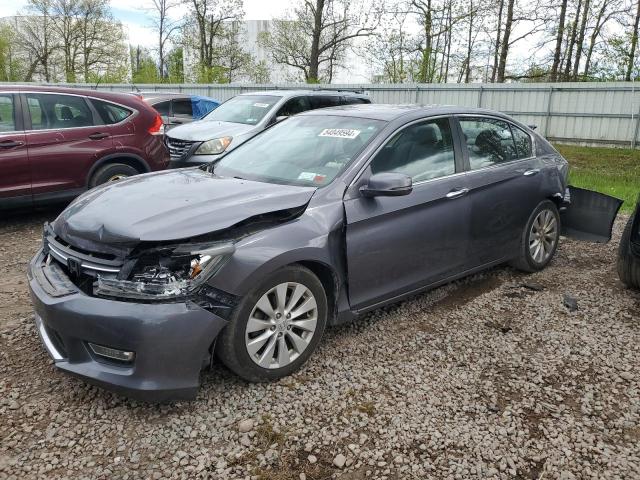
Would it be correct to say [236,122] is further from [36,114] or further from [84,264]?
[84,264]

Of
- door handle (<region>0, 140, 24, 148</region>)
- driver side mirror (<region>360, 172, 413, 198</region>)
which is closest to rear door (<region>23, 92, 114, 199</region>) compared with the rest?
door handle (<region>0, 140, 24, 148</region>)

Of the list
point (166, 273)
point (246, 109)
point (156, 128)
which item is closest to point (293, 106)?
point (246, 109)

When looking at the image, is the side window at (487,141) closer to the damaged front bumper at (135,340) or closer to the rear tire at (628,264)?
the rear tire at (628,264)

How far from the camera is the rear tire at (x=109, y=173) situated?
702cm

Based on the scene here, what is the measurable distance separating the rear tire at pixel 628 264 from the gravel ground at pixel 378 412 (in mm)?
656

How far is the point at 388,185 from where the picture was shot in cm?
352

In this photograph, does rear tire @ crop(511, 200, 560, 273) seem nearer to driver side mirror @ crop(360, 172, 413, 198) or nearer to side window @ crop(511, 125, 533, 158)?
side window @ crop(511, 125, 533, 158)

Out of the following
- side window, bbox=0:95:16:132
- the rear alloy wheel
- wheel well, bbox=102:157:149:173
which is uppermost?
side window, bbox=0:95:16:132

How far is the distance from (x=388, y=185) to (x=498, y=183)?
1.60 meters

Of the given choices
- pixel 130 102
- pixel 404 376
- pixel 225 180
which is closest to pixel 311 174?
pixel 225 180

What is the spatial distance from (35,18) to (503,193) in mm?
48349

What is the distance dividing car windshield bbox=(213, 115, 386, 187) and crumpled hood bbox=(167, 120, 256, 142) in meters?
4.39

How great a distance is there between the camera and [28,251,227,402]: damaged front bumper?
2732 millimetres

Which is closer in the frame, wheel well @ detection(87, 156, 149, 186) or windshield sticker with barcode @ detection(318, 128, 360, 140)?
windshield sticker with barcode @ detection(318, 128, 360, 140)
